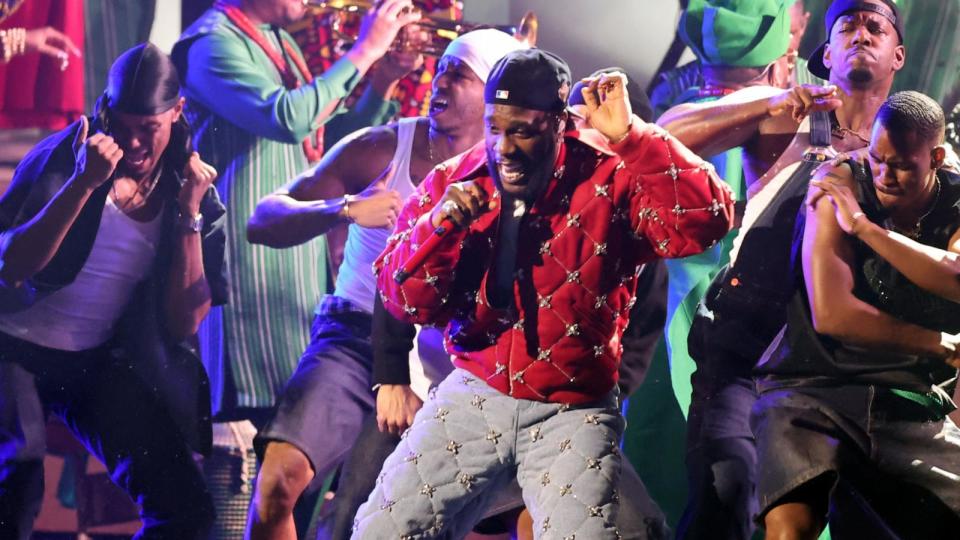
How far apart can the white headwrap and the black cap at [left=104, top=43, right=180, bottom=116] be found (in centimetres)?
122

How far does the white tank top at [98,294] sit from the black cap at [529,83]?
6.77 feet

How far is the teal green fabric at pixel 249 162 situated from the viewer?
15.8ft

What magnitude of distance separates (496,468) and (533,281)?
583 mm

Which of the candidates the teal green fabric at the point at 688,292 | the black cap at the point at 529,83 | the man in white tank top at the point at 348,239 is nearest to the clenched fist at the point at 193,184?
the man in white tank top at the point at 348,239

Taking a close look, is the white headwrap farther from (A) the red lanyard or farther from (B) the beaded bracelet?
(B) the beaded bracelet

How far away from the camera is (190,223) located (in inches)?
190

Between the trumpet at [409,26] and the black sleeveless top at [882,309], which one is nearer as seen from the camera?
the black sleeveless top at [882,309]

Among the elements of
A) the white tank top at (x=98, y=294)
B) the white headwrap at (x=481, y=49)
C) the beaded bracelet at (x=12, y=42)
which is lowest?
the white tank top at (x=98, y=294)

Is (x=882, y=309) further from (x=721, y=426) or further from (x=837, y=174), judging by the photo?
(x=721, y=426)

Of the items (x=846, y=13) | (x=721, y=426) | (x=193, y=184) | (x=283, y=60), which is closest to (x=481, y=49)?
(x=283, y=60)

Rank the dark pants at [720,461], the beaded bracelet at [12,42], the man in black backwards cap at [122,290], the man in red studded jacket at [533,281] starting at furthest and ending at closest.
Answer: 1. the beaded bracelet at [12,42]
2. the man in black backwards cap at [122,290]
3. the dark pants at [720,461]
4. the man in red studded jacket at [533,281]

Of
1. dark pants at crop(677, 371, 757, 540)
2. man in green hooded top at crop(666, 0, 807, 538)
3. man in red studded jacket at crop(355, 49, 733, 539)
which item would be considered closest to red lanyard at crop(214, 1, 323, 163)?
man in red studded jacket at crop(355, 49, 733, 539)

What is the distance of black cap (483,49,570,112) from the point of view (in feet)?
11.0

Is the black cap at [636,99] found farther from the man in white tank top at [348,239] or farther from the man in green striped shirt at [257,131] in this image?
the man in green striped shirt at [257,131]
